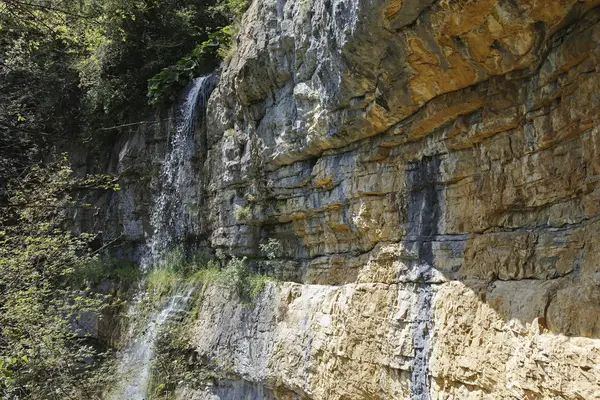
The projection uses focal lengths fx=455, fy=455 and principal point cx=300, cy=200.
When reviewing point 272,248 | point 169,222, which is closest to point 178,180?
point 169,222

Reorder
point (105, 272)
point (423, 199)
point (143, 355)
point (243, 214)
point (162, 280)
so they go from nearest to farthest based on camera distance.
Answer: point (423, 199) < point (243, 214) < point (143, 355) < point (162, 280) < point (105, 272)

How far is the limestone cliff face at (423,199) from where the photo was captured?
3.81m

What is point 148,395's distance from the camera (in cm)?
888

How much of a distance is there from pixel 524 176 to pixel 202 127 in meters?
8.07

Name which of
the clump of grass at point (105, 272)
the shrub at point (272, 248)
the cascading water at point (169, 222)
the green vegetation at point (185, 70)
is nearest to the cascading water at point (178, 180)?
the cascading water at point (169, 222)

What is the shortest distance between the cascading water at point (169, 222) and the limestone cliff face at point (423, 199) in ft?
5.80

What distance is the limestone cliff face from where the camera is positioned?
381cm

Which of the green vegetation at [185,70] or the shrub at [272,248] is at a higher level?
the green vegetation at [185,70]

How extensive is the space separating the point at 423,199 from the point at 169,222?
7751mm

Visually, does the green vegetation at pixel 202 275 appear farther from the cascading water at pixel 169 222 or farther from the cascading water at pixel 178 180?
the cascading water at pixel 178 180

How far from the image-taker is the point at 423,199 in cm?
555

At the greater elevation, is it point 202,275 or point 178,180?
point 178,180

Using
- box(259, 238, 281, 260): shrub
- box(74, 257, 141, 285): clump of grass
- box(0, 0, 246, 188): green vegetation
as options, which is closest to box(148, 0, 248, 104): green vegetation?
box(0, 0, 246, 188): green vegetation

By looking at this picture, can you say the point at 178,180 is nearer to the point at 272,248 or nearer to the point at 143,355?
the point at 272,248
